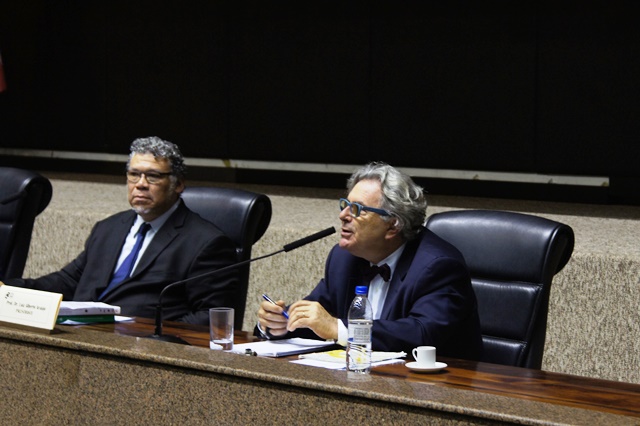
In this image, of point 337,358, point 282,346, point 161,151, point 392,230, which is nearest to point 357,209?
point 392,230

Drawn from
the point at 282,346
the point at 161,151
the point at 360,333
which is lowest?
the point at 282,346

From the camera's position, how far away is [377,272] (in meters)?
3.20

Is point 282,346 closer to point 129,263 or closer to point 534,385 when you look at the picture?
point 534,385

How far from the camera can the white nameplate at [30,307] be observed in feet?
8.85

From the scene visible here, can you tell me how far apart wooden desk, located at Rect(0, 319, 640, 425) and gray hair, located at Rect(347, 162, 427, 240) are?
1.65 feet

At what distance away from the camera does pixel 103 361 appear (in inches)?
98.5

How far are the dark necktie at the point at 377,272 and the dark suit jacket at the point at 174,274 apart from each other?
662 millimetres

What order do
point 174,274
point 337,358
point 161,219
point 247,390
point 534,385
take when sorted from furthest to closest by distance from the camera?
point 161,219 → point 174,274 → point 337,358 → point 534,385 → point 247,390

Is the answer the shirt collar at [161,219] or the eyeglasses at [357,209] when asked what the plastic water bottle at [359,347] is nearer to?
the eyeglasses at [357,209]

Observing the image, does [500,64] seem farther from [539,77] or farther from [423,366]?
[423,366]

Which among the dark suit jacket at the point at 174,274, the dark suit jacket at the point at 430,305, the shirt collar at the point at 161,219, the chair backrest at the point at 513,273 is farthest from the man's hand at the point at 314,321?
the shirt collar at the point at 161,219

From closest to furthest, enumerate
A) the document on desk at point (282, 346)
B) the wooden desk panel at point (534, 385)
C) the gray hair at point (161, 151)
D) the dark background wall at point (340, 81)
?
the wooden desk panel at point (534, 385)
the document on desk at point (282, 346)
the gray hair at point (161, 151)
the dark background wall at point (340, 81)

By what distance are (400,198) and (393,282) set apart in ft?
0.78

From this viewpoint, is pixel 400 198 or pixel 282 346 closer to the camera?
pixel 282 346
